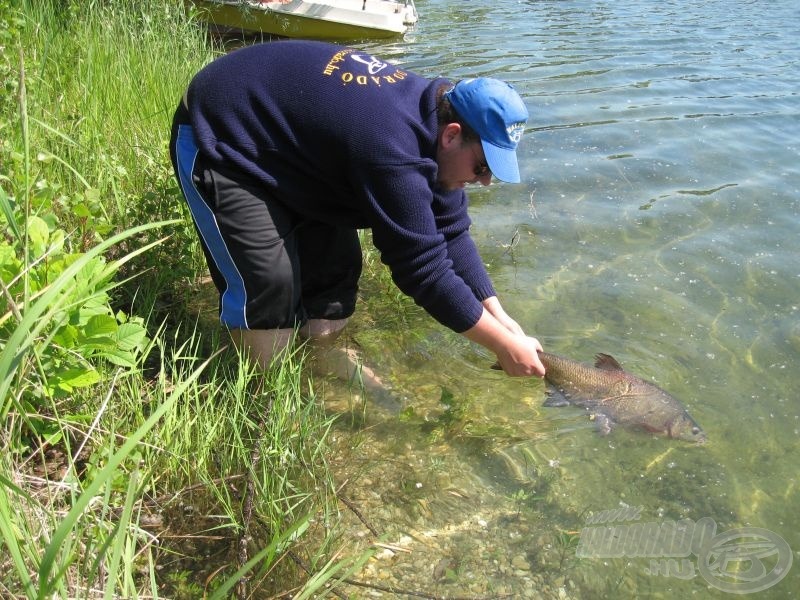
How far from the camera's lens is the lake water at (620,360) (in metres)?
3.16

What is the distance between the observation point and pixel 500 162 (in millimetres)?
2990

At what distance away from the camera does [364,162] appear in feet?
9.84

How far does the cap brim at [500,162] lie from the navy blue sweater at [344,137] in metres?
0.24

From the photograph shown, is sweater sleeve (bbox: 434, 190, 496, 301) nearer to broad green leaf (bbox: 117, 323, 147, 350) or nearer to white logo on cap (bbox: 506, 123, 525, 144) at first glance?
white logo on cap (bbox: 506, 123, 525, 144)

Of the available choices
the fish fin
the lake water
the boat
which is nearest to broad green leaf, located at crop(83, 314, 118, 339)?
the lake water

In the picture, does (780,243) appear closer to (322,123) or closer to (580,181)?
(580,181)

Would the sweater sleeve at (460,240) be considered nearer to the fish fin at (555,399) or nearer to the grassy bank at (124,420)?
the fish fin at (555,399)

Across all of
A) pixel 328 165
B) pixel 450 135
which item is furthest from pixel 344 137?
pixel 450 135

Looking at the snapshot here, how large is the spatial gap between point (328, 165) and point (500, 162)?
0.72 meters

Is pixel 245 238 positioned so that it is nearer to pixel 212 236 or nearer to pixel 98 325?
pixel 212 236

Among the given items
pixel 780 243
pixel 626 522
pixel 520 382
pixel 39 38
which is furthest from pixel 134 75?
pixel 780 243

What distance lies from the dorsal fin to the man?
2.59 feet

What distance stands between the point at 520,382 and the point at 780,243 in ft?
9.42

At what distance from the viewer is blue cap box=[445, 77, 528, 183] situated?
294cm
